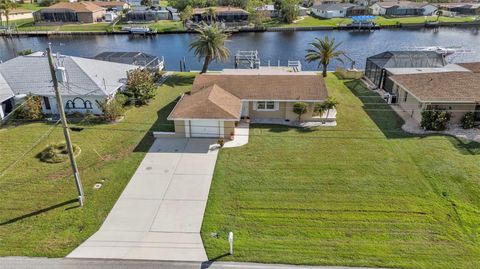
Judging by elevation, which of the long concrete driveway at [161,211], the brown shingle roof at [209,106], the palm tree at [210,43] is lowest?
the long concrete driveway at [161,211]

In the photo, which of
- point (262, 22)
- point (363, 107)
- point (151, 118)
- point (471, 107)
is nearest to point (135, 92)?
point (151, 118)

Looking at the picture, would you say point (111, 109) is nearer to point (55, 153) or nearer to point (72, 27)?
point (55, 153)

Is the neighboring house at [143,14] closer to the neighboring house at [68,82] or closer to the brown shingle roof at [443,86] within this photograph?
the neighboring house at [68,82]

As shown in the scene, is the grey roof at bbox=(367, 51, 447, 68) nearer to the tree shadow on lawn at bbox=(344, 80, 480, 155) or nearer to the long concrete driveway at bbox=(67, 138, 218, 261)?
the tree shadow on lawn at bbox=(344, 80, 480, 155)

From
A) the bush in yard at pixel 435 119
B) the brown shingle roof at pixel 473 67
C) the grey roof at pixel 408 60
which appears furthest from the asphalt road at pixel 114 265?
the brown shingle roof at pixel 473 67

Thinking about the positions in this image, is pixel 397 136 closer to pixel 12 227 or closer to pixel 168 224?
pixel 168 224

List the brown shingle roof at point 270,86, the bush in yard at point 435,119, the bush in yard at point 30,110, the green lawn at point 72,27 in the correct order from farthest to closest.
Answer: the green lawn at point 72,27 → the bush in yard at point 30,110 → the brown shingle roof at point 270,86 → the bush in yard at point 435,119
